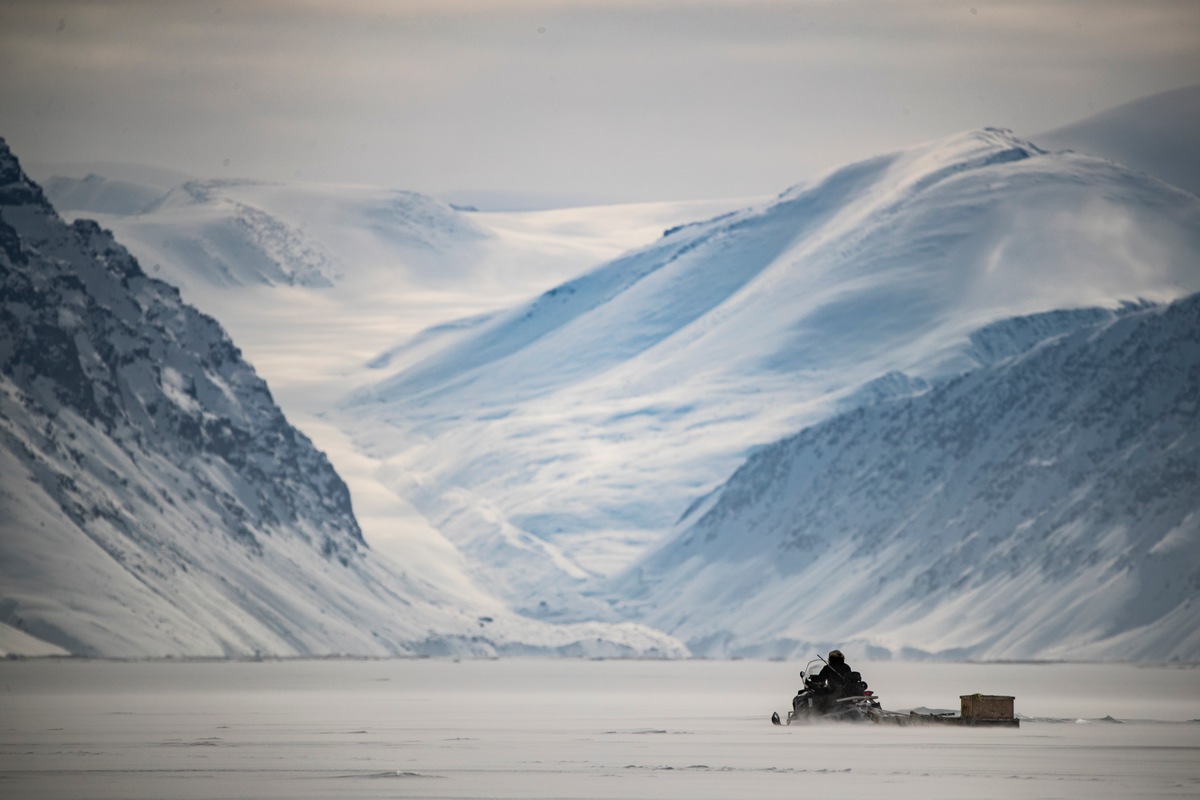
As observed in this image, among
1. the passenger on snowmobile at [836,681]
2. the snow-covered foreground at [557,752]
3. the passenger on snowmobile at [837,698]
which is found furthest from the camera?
the passenger on snowmobile at [837,698]

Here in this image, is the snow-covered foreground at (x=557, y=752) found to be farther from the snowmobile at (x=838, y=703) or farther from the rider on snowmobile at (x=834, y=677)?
the rider on snowmobile at (x=834, y=677)

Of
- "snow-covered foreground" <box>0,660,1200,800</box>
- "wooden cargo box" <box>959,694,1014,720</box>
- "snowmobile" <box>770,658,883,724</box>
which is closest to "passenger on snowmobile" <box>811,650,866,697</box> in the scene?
"snowmobile" <box>770,658,883,724</box>

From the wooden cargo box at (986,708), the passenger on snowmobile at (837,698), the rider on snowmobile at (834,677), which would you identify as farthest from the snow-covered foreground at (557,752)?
the wooden cargo box at (986,708)

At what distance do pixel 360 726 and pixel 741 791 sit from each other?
4527 cm

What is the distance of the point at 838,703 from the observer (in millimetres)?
124688

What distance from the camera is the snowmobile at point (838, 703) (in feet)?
402

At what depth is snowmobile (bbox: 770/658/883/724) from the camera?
122625mm

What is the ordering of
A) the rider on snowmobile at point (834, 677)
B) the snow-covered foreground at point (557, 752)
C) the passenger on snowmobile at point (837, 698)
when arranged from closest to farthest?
the snow-covered foreground at point (557, 752) < the rider on snowmobile at point (834, 677) < the passenger on snowmobile at point (837, 698)

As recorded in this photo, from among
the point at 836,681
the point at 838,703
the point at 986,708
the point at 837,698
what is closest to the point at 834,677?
the point at 836,681

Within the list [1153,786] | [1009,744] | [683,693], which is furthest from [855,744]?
[683,693]

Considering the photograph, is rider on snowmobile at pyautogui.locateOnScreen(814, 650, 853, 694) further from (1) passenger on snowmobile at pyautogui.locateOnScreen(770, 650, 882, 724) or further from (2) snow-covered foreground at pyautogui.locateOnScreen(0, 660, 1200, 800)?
(2) snow-covered foreground at pyautogui.locateOnScreen(0, 660, 1200, 800)

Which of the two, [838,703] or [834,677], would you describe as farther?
[838,703]

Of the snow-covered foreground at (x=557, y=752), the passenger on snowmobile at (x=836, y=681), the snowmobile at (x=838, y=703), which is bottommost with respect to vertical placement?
the snow-covered foreground at (x=557, y=752)

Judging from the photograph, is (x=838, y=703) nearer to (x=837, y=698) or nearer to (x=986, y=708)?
(x=837, y=698)
